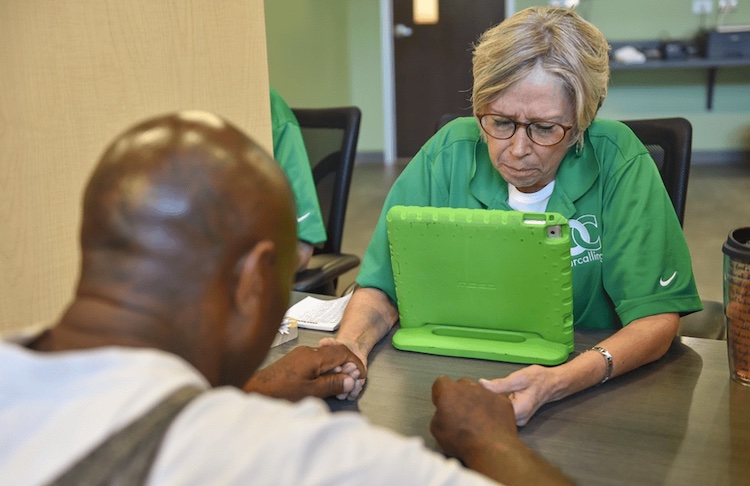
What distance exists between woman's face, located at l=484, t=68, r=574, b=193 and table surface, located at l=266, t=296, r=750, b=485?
35 cm

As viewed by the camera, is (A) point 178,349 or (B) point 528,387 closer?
(A) point 178,349

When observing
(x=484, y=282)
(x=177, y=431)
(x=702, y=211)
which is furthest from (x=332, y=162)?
(x=702, y=211)

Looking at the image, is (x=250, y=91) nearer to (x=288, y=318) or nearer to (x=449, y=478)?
(x=288, y=318)

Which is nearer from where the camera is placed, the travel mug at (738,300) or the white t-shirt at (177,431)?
the white t-shirt at (177,431)

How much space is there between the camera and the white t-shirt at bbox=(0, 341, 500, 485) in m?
0.56

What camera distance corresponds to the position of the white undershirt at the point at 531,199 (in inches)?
62.7

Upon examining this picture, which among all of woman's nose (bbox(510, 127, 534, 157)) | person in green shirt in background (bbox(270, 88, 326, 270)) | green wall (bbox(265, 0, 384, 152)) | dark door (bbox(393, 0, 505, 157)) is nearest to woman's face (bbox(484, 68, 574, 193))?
woman's nose (bbox(510, 127, 534, 157))

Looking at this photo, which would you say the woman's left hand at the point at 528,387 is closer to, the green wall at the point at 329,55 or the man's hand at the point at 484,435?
the man's hand at the point at 484,435

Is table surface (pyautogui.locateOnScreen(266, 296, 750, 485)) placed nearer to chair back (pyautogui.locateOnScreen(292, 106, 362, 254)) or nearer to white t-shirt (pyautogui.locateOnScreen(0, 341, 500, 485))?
white t-shirt (pyautogui.locateOnScreen(0, 341, 500, 485))

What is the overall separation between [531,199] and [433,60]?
19.0ft

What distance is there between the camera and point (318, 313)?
158cm

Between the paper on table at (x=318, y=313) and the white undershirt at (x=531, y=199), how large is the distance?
1.32 feet

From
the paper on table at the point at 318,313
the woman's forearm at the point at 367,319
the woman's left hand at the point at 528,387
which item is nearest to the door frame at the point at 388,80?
the paper on table at the point at 318,313

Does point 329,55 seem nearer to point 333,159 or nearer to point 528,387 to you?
point 333,159
